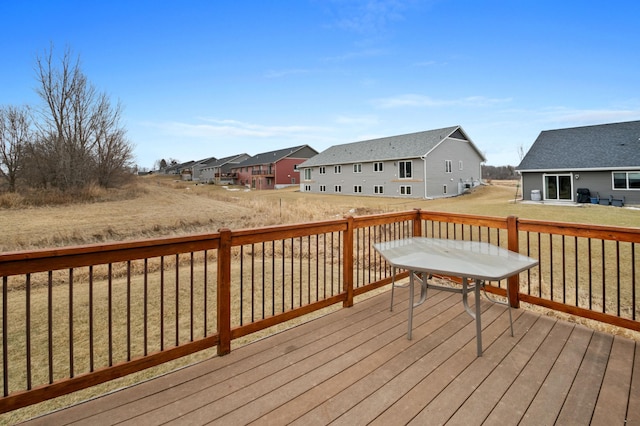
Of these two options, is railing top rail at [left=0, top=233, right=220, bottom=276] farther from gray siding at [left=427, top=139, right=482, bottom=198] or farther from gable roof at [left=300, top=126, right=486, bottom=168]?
gray siding at [left=427, top=139, right=482, bottom=198]

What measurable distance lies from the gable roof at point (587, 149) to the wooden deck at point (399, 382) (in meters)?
19.2

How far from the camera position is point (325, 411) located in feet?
6.15

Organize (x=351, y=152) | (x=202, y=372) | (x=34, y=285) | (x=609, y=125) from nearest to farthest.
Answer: (x=202, y=372), (x=34, y=285), (x=609, y=125), (x=351, y=152)

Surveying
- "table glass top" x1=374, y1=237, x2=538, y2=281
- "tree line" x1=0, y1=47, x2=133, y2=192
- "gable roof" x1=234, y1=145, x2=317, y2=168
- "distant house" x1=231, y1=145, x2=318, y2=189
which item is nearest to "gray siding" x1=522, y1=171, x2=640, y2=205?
"table glass top" x1=374, y1=237, x2=538, y2=281

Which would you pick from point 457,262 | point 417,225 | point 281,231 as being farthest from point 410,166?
point 281,231

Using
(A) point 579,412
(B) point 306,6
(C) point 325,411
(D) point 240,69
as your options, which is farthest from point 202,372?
(D) point 240,69

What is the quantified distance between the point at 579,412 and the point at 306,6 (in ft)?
46.4

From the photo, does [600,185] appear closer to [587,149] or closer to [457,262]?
[587,149]

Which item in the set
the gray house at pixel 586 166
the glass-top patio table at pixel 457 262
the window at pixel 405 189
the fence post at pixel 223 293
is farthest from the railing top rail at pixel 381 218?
the window at pixel 405 189

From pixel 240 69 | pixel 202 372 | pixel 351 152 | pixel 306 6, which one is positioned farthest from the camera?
pixel 351 152

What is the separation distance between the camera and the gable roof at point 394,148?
25.0m

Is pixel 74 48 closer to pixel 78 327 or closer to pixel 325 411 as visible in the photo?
pixel 78 327

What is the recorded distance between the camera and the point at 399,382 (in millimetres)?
2178

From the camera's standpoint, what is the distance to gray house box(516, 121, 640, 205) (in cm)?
1617
